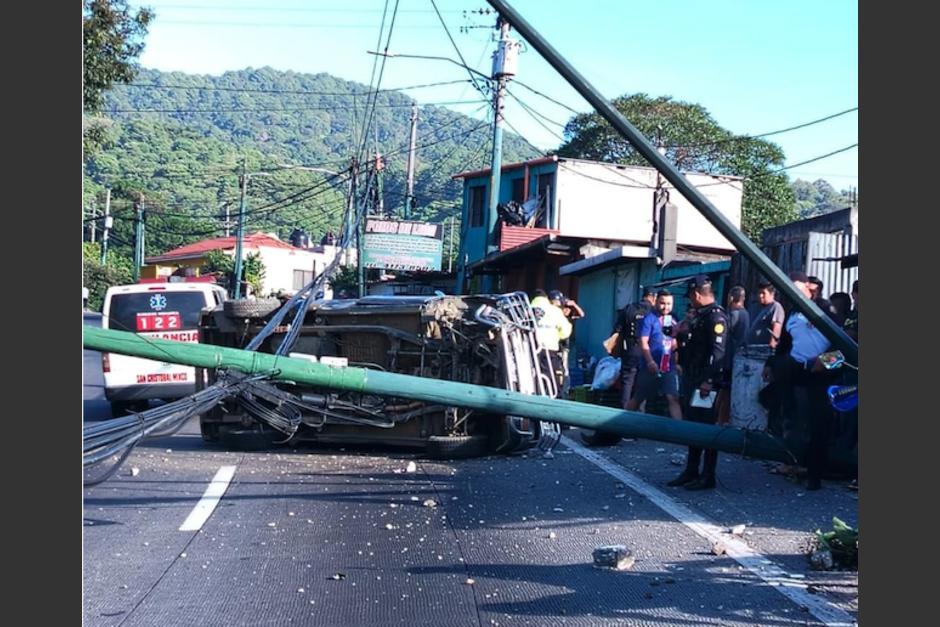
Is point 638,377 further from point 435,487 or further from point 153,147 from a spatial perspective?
point 153,147

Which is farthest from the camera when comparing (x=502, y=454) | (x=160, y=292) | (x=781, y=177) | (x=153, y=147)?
(x=153, y=147)

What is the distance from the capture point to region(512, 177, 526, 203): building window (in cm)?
3809

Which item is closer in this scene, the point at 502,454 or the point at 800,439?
the point at 800,439

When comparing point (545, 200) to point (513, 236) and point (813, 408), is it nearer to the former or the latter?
point (513, 236)

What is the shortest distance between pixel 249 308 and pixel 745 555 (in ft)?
23.6

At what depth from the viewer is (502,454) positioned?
38.1ft

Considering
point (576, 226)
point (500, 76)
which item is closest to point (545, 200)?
point (576, 226)

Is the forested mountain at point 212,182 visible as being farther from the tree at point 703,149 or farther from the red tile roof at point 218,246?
the tree at point 703,149

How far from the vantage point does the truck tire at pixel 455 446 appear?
36.7ft

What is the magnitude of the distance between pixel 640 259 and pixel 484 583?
17.9 metres

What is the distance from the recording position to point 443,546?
733 cm

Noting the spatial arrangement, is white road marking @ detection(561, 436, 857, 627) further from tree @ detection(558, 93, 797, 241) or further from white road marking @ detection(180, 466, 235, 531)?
tree @ detection(558, 93, 797, 241)


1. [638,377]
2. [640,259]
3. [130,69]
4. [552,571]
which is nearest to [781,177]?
[640,259]

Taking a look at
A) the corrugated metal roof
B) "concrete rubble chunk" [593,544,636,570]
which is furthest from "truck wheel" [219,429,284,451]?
the corrugated metal roof
